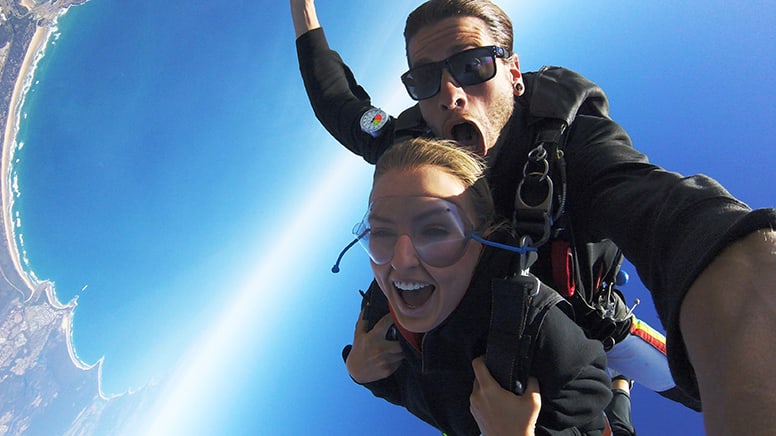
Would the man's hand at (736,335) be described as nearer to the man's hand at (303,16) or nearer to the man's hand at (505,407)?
the man's hand at (505,407)

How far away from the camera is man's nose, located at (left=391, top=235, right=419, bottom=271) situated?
2.63 feet

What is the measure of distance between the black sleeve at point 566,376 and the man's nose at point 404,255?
0.88 feet

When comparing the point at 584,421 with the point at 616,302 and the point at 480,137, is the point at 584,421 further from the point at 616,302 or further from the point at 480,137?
the point at 480,137

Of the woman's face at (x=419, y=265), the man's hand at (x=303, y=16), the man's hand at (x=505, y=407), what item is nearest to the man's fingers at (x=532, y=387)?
the man's hand at (x=505, y=407)

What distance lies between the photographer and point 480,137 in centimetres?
105

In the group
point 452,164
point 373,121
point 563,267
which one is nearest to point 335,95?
point 373,121

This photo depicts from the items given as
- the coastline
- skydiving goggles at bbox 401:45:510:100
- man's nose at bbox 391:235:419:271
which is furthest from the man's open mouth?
the coastline

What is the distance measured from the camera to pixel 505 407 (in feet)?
2.34

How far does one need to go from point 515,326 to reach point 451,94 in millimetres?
632

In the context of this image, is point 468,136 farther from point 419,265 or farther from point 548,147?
point 419,265

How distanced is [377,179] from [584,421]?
66 centimetres

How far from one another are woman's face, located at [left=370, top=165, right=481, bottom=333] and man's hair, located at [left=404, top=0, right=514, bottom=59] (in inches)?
21.5

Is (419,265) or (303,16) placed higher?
(303,16)

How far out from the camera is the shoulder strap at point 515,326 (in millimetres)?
696
